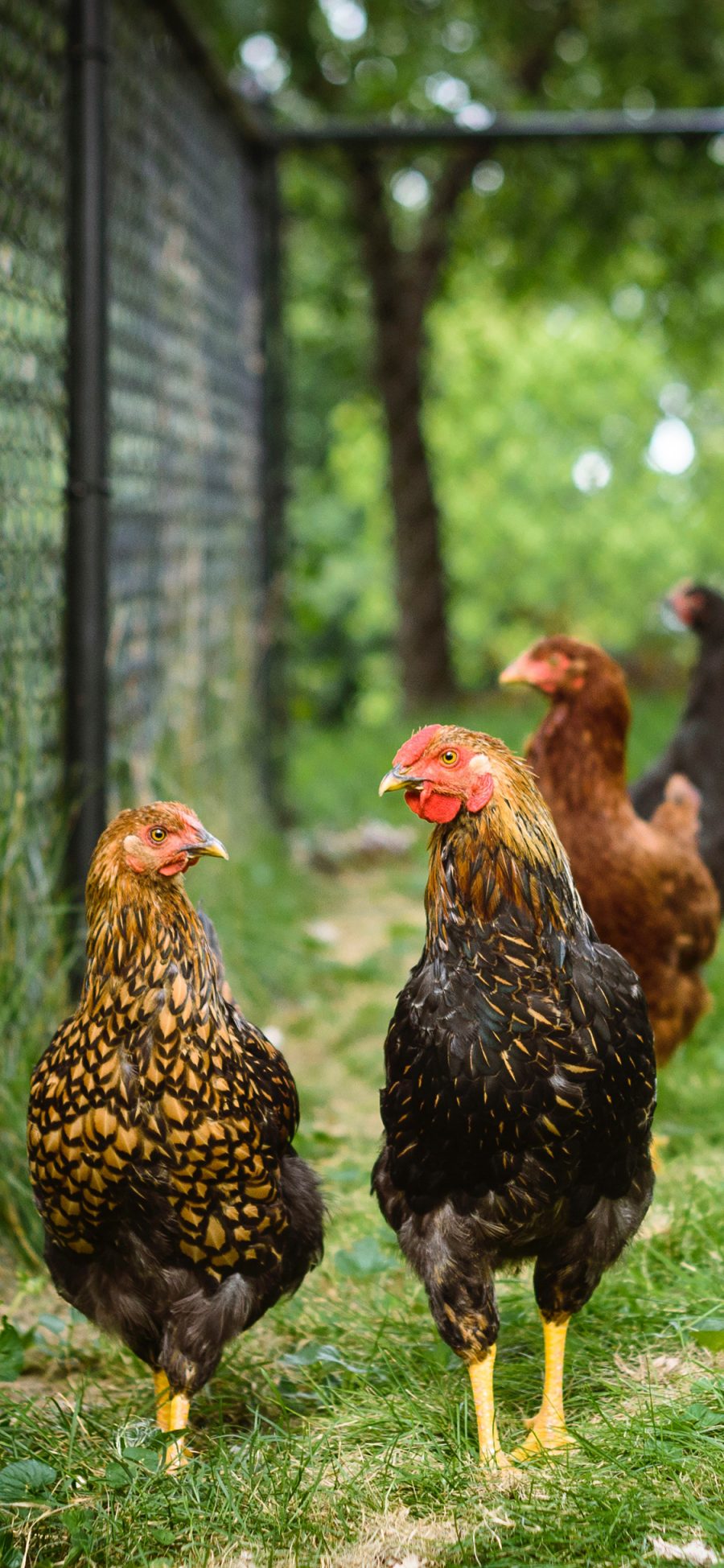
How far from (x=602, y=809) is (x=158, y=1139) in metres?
1.64

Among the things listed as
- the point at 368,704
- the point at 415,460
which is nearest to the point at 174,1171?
the point at 415,460

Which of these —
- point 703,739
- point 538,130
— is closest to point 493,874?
point 703,739

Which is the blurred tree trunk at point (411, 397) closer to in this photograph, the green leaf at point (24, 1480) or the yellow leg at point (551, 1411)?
the yellow leg at point (551, 1411)

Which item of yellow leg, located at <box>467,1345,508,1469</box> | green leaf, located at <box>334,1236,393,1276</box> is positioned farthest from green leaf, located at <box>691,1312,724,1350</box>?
green leaf, located at <box>334,1236,393,1276</box>

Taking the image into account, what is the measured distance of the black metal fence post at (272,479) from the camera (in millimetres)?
6324

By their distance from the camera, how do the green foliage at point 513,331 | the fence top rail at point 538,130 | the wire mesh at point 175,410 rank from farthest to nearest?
the green foliage at point 513,331 < the fence top rail at point 538,130 < the wire mesh at point 175,410

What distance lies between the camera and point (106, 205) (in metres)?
3.28

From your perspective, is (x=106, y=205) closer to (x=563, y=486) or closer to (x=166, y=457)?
(x=166, y=457)

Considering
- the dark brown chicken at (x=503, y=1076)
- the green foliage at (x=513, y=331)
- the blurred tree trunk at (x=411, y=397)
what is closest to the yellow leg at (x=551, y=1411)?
the dark brown chicken at (x=503, y=1076)

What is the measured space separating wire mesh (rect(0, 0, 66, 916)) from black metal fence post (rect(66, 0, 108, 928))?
7cm

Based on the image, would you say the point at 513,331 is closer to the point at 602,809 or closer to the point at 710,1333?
the point at 602,809

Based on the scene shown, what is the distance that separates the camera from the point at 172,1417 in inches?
87.5

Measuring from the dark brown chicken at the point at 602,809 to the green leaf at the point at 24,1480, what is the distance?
5.85 feet

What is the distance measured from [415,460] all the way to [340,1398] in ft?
26.7
